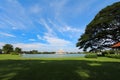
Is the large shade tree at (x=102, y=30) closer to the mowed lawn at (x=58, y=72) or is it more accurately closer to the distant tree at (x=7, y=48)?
the mowed lawn at (x=58, y=72)

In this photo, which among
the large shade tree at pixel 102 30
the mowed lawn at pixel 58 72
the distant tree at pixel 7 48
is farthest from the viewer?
the distant tree at pixel 7 48

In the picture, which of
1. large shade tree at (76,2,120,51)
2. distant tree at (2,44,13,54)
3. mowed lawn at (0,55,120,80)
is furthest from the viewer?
distant tree at (2,44,13,54)

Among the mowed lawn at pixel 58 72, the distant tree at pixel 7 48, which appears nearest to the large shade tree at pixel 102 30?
the mowed lawn at pixel 58 72

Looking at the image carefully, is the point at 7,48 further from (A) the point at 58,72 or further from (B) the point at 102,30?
(A) the point at 58,72

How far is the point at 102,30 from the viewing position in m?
51.8

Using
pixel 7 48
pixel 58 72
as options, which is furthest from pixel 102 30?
pixel 7 48

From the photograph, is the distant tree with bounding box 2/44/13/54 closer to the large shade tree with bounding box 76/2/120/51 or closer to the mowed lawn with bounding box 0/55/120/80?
the large shade tree with bounding box 76/2/120/51

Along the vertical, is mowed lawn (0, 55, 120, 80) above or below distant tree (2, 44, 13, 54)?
below

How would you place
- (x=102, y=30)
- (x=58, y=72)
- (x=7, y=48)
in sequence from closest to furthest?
(x=58, y=72)
(x=102, y=30)
(x=7, y=48)

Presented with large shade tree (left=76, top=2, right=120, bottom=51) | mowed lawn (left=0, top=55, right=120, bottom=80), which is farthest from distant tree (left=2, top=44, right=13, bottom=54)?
mowed lawn (left=0, top=55, right=120, bottom=80)

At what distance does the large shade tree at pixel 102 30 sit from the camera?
47.9 metres

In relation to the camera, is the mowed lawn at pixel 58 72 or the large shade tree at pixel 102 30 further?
the large shade tree at pixel 102 30

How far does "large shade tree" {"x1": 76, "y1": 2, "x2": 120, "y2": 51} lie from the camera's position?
47869mm

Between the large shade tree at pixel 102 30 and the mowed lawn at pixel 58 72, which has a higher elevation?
the large shade tree at pixel 102 30
